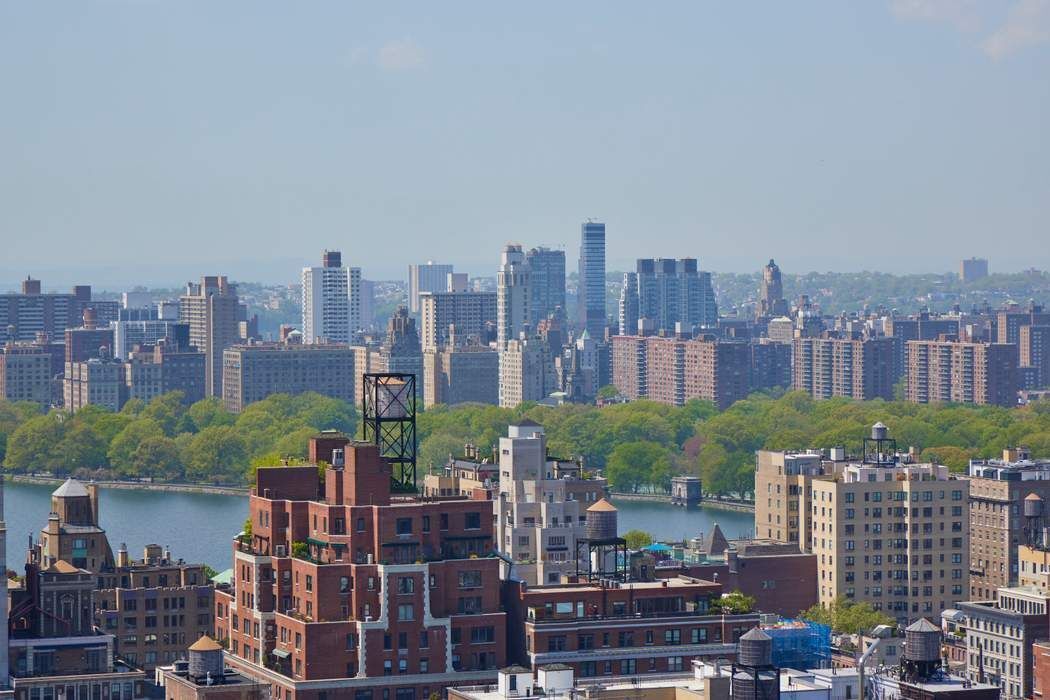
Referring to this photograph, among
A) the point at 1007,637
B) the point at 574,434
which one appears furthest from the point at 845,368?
the point at 1007,637

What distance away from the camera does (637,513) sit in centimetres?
10781

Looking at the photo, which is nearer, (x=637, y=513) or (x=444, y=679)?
(x=444, y=679)

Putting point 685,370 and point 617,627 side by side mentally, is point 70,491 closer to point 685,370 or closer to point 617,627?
point 617,627

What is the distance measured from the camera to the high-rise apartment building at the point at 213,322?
573ft

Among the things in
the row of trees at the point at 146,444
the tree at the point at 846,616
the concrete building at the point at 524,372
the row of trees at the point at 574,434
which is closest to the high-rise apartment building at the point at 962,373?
the row of trees at the point at 574,434

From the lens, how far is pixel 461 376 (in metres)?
168

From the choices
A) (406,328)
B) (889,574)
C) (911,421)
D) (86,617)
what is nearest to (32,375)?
(406,328)

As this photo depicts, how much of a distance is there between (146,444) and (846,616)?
233ft

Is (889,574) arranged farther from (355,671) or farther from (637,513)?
(637,513)

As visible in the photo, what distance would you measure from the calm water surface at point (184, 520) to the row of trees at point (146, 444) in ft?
17.2

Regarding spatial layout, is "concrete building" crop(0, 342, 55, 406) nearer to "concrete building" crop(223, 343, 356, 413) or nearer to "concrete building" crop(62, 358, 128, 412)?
"concrete building" crop(62, 358, 128, 412)

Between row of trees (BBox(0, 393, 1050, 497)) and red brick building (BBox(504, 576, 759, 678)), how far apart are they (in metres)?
62.3

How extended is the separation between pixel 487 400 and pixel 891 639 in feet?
363

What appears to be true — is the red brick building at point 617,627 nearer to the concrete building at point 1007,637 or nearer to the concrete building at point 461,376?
the concrete building at point 1007,637
